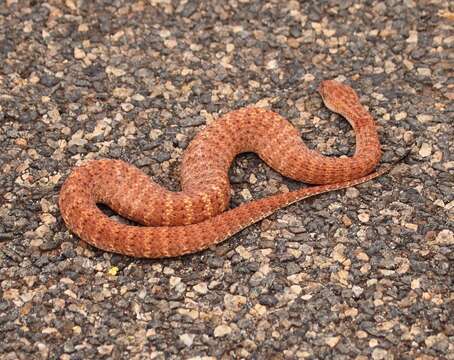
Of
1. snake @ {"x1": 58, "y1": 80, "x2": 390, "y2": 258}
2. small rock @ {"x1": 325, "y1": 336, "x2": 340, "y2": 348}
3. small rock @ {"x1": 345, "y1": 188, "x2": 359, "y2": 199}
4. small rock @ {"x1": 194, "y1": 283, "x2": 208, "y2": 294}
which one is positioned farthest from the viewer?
small rock @ {"x1": 345, "y1": 188, "x2": 359, "y2": 199}

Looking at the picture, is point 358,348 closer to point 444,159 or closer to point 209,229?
point 209,229

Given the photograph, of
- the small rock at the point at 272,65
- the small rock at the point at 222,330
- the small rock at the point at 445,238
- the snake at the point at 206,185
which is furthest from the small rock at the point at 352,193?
the small rock at the point at 272,65

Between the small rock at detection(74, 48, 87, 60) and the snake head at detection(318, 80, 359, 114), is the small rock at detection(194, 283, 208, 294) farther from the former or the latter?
the small rock at detection(74, 48, 87, 60)

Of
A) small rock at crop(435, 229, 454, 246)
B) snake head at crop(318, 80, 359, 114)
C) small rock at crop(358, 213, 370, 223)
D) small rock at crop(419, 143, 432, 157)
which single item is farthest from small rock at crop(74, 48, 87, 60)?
small rock at crop(435, 229, 454, 246)

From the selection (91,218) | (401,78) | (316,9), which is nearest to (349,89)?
(401,78)

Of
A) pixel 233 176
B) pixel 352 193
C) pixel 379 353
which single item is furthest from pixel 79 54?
pixel 379 353

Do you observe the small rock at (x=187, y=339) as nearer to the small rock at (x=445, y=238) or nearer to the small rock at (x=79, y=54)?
the small rock at (x=445, y=238)

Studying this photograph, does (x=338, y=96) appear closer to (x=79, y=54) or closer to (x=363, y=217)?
(x=363, y=217)
